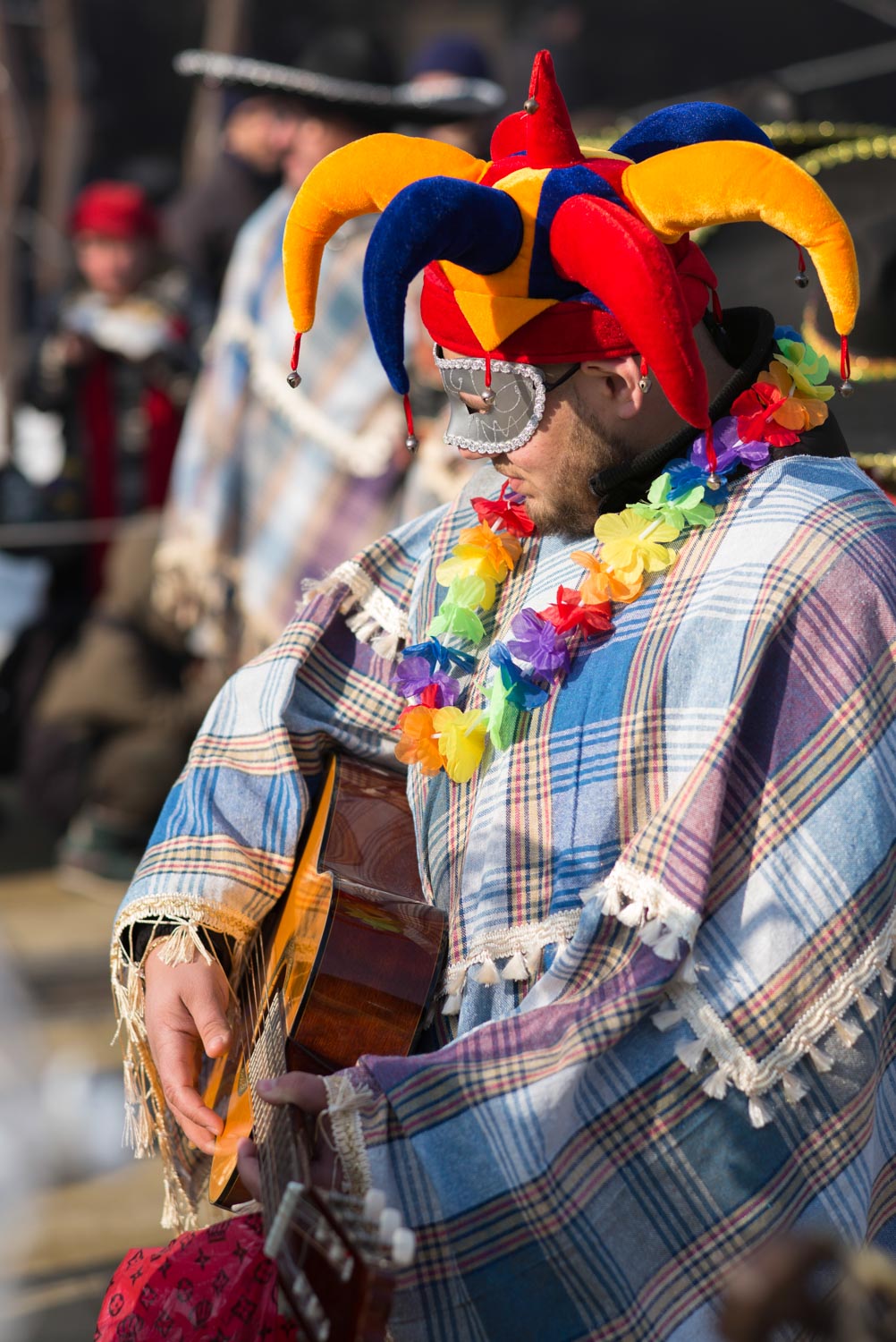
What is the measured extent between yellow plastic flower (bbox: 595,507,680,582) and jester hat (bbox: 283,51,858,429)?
21 centimetres

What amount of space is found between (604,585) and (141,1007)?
89 cm

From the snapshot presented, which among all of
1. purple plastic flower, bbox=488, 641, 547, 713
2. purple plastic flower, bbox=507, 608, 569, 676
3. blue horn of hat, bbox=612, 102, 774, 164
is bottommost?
purple plastic flower, bbox=488, 641, 547, 713

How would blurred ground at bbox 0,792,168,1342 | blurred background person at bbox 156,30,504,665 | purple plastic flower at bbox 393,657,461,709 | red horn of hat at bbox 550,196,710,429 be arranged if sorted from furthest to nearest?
blurred background person at bbox 156,30,504,665, blurred ground at bbox 0,792,168,1342, purple plastic flower at bbox 393,657,461,709, red horn of hat at bbox 550,196,710,429

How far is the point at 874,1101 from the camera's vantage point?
1891 mm

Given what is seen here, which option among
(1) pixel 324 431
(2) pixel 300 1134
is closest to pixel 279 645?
(2) pixel 300 1134

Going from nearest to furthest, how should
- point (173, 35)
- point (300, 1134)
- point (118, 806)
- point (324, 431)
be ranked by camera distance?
point (300, 1134), point (324, 431), point (118, 806), point (173, 35)

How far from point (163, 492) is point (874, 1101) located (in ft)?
14.7

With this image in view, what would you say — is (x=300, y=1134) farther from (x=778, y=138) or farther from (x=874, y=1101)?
(x=778, y=138)

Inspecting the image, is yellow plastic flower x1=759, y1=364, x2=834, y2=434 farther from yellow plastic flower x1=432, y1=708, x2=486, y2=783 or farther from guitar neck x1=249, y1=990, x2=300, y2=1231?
guitar neck x1=249, y1=990, x2=300, y2=1231

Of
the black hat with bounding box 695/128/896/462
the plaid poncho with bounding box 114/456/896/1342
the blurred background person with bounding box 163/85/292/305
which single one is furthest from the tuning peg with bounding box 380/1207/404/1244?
the blurred background person with bounding box 163/85/292/305

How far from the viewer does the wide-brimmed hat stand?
4.87 m

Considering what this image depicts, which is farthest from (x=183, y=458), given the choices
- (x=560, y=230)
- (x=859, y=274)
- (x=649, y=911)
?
(x=649, y=911)

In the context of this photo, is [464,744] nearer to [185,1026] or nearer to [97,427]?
[185,1026]

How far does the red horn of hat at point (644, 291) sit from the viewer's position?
172 centimetres
